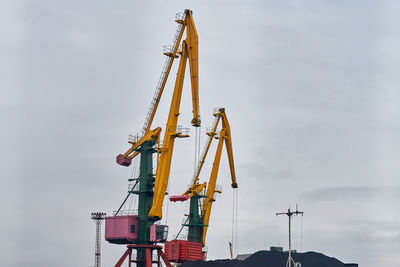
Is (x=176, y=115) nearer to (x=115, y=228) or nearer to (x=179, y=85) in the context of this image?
(x=179, y=85)

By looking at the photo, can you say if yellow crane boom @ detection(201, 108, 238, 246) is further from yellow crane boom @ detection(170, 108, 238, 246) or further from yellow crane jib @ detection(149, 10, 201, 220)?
yellow crane jib @ detection(149, 10, 201, 220)

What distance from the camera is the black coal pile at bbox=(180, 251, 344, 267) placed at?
88125 mm

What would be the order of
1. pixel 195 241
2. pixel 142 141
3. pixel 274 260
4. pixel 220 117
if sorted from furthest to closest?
pixel 220 117 → pixel 195 241 → pixel 142 141 → pixel 274 260

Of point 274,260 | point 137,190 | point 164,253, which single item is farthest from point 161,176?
point 274,260

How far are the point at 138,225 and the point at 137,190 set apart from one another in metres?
4.86

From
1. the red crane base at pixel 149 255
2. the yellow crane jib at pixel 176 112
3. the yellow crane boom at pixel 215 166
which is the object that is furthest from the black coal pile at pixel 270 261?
the yellow crane boom at pixel 215 166

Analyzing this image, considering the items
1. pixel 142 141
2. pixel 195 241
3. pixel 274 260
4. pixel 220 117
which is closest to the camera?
pixel 274 260

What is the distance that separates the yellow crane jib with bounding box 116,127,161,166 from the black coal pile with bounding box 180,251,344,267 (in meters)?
17.2

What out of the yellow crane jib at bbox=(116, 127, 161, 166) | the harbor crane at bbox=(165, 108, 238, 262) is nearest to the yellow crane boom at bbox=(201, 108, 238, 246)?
the harbor crane at bbox=(165, 108, 238, 262)

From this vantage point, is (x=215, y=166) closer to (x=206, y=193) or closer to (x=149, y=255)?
(x=206, y=193)

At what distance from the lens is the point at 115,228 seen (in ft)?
309

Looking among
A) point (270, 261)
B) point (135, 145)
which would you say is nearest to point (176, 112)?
point (135, 145)

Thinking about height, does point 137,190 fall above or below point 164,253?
above

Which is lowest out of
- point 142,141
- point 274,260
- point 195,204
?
point 274,260
